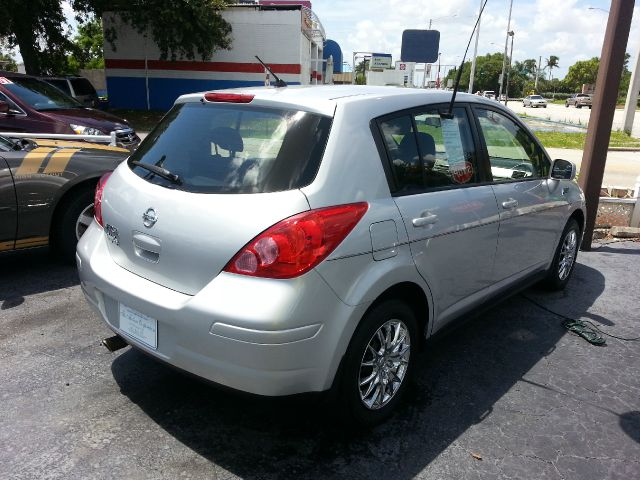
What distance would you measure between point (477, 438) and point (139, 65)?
27.9 m

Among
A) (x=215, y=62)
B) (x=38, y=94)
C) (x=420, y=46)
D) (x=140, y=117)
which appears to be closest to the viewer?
(x=38, y=94)

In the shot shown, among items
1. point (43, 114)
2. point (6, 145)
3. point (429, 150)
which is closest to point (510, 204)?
point (429, 150)

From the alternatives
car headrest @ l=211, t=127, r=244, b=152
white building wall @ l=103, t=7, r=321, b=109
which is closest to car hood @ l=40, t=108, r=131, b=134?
car headrest @ l=211, t=127, r=244, b=152

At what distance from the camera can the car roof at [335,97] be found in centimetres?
266

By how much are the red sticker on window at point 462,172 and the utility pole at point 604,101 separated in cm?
346

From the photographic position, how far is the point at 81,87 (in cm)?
1681

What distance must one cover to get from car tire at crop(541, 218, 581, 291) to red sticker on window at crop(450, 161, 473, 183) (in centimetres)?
169

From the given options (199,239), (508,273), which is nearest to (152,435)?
(199,239)

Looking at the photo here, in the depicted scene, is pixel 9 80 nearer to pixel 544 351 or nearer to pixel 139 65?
pixel 544 351

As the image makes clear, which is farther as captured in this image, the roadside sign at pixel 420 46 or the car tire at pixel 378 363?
the roadside sign at pixel 420 46

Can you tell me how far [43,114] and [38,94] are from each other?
3.15 ft

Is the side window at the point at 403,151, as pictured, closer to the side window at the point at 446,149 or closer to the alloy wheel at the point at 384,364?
the side window at the point at 446,149

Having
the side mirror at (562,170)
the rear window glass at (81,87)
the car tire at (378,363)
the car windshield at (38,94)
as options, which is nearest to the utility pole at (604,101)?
the side mirror at (562,170)

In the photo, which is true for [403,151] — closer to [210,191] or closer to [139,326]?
[210,191]
